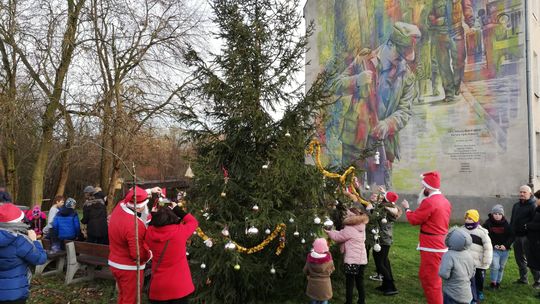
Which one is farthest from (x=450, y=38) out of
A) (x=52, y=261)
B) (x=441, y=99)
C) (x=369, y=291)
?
(x=52, y=261)

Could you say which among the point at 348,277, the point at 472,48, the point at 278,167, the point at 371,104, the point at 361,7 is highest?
the point at 361,7

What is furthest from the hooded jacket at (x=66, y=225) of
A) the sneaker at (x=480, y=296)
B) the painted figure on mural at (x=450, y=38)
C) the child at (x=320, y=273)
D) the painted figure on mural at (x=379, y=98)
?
the painted figure on mural at (x=450, y=38)

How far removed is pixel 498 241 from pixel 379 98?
1270cm

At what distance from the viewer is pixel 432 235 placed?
19.7 ft

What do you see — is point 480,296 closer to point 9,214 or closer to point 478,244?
point 478,244

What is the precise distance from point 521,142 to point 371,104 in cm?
689

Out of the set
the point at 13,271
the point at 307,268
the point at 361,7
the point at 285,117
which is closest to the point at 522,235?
the point at 307,268

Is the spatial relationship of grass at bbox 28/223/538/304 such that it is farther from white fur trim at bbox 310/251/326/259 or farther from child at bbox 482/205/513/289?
white fur trim at bbox 310/251/326/259

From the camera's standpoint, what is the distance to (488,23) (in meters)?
16.4

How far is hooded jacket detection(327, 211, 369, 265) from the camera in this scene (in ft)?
21.5

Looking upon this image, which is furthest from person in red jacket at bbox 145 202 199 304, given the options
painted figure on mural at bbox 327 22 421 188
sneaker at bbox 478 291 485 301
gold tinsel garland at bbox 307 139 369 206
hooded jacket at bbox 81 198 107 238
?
painted figure on mural at bbox 327 22 421 188

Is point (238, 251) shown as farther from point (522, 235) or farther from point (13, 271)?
point (522, 235)

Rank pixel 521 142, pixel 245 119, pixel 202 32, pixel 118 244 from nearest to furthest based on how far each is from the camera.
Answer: pixel 118 244, pixel 245 119, pixel 521 142, pixel 202 32

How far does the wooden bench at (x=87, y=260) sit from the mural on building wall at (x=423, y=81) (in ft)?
28.9
